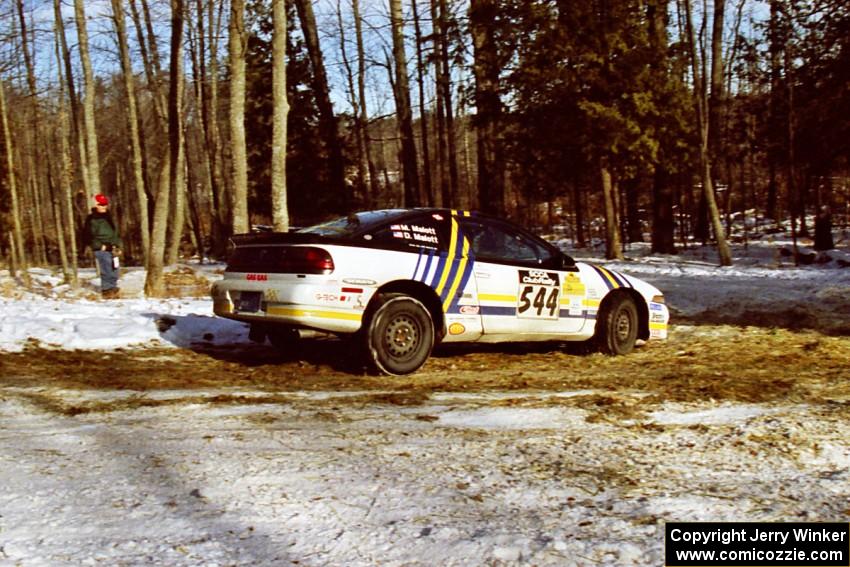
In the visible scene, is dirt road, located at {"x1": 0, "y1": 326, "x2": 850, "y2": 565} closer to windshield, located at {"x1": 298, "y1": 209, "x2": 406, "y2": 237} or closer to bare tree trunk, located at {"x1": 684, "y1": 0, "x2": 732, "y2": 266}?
windshield, located at {"x1": 298, "y1": 209, "x2": 406, "y2": 237}

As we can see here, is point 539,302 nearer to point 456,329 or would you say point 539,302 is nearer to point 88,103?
point 456,329

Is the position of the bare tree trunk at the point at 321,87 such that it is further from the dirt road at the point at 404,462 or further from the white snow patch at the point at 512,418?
the white snow patch at the point at 512,418

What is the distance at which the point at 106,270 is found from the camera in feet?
45.6

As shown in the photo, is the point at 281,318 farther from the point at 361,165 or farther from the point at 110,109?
the point at 110,109

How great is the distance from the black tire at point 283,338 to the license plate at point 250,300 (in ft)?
1.17

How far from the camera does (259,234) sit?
7.18m

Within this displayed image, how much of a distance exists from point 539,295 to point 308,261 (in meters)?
2.64

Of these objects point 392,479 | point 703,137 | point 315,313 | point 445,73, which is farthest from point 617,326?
point 445,73

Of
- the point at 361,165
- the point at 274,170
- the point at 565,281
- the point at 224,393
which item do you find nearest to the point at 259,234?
the point at 224,393

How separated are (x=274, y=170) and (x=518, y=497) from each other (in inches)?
420

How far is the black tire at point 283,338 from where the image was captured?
742 centimetres

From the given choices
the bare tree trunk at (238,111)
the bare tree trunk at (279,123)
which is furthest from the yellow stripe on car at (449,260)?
the bare tree trunk at (238,111)

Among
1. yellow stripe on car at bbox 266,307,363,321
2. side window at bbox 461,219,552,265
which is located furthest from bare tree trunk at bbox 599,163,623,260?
yellow stripe on car at bbox 266,307,363,321

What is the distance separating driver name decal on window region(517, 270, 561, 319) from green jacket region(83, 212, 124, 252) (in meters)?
9.04
